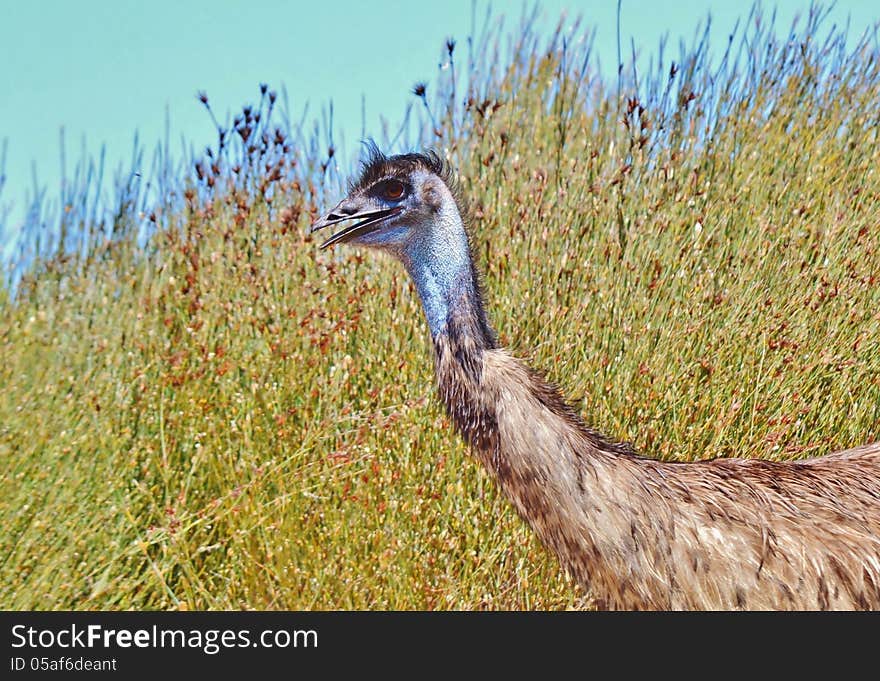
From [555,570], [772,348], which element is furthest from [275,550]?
[772,348]

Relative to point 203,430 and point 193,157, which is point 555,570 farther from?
point 193,157

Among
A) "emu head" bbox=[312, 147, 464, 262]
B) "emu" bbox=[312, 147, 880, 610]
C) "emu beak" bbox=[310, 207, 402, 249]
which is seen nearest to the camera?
"emu" bbox=[312, 147, 880, 610]

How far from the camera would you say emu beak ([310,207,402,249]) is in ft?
10.1

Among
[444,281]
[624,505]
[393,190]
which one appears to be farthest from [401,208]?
[624,505]

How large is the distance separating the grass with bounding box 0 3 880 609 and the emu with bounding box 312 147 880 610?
270 millimetres

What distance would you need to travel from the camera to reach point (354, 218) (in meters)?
3.13

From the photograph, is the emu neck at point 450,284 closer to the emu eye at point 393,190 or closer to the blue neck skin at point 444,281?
the blue neck skin at point 444,281

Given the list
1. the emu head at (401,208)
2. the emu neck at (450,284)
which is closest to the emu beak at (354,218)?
the emu head at (401,208)

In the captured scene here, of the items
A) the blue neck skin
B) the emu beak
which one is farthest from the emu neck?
the emu beak

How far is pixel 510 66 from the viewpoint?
5.16 m

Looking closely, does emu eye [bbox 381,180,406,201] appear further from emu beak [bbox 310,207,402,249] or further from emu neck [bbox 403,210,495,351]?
emu neck [bbox 403,210,495,351]

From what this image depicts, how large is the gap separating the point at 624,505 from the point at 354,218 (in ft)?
3.65

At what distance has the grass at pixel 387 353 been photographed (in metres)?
3.39

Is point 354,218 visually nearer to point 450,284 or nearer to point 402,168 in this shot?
point 402,168
